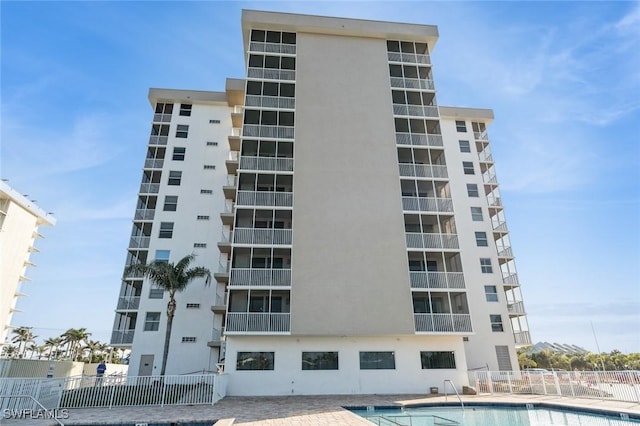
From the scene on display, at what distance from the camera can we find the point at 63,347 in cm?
7269

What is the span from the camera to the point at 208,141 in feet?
104

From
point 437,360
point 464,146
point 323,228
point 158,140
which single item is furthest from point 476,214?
point 158,140

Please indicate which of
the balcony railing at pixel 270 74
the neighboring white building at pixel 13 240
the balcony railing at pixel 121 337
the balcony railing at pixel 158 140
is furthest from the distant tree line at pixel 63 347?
the balcony railing at pixel 270 74

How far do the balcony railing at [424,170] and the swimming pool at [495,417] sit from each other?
14.4 meters

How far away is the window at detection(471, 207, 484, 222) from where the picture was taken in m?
32.6

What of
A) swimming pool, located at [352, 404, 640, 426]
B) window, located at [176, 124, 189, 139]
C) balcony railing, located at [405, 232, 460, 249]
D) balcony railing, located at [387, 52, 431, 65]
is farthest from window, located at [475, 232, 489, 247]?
window, located at [176, 124, 189, 139]

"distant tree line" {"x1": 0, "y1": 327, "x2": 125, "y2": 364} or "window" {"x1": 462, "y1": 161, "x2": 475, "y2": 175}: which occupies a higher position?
"window" {"x1": 462, "y1": 161, "x2": 475, "y2": 175}

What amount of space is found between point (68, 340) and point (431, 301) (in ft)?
246

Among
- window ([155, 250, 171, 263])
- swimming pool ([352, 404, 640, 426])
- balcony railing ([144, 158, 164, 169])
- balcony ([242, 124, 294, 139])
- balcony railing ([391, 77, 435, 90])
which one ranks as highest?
balcony railing ([391, 77, 435, 90])

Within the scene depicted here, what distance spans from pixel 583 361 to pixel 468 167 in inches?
1688

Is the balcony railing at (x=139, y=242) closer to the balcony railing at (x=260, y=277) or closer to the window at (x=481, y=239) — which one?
the balcony railing at (x=260, y=277)

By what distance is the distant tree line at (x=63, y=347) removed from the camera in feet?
221

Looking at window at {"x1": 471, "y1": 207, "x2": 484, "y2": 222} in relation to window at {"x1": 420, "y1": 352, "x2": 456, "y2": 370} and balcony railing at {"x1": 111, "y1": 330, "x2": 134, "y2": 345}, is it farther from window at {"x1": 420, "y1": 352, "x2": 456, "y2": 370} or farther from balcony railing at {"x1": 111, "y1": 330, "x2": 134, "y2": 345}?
balcony railing at {"x1": 111, "y1": 330, "x2": 134, "y2": 345}

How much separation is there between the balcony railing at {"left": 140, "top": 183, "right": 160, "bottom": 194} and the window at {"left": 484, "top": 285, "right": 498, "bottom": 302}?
1123 inches
